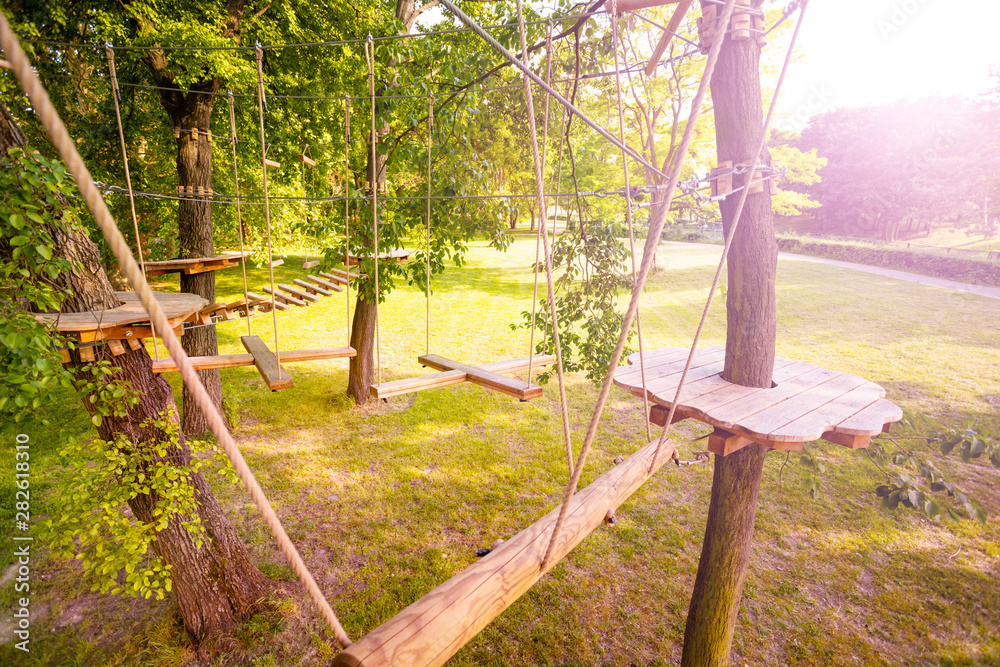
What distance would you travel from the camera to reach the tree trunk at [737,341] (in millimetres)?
2369

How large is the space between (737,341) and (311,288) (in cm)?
1134

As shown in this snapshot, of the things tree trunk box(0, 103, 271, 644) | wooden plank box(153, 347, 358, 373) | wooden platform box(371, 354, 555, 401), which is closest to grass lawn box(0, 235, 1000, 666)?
tree trunk box(0, 103, 271, 644)

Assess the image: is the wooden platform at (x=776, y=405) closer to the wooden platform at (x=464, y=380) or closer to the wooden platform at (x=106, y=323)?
the wooden platform at (x=464, y=380)

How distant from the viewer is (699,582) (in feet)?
9.54

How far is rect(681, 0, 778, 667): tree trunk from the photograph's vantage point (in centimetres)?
237

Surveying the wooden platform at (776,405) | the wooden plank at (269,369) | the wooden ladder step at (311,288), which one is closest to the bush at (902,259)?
the wooden platform at (776,405)

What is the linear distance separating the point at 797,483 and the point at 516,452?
3211mm

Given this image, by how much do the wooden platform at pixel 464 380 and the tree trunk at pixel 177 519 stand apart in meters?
1.44

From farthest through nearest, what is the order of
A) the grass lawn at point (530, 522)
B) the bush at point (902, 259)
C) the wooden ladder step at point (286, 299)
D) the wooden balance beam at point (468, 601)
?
the bush at point (902, 259) → the wooden ladder step at point (286, 299) → the grass lawn at point (530, 522) → the wooden balance beam at point (468, 601)

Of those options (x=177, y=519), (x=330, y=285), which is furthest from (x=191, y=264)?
(x=330, y=285)

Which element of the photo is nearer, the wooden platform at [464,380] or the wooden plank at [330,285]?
the wooden platform at [464,380]

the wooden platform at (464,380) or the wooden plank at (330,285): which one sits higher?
the wooden platform at (464,380)

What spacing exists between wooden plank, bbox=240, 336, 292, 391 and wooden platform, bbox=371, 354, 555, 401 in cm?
61

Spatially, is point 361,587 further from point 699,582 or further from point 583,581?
point 699,582
